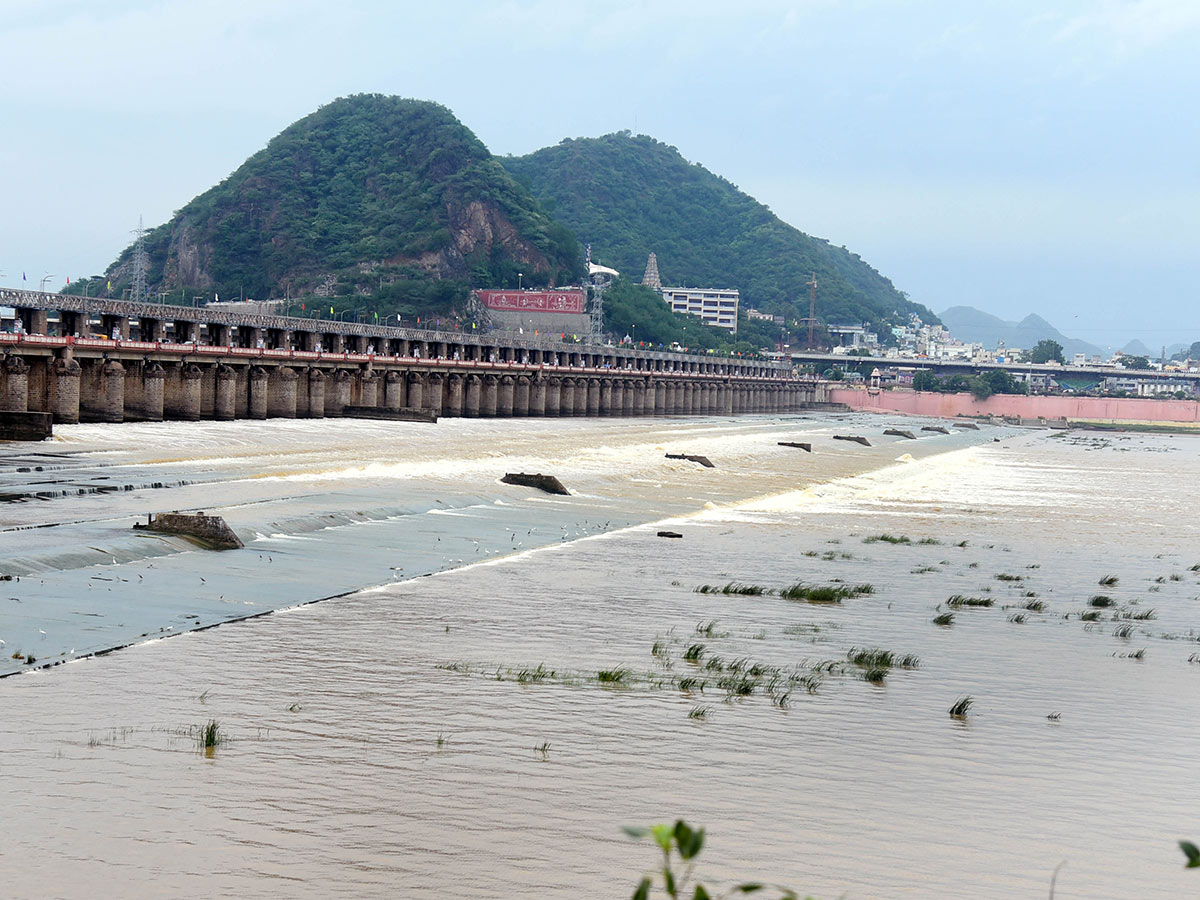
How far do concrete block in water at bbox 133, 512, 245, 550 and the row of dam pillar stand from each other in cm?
3702

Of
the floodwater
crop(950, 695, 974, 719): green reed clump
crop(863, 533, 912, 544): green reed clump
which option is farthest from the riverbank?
crop(950, 695, 974, 719): green reed clump

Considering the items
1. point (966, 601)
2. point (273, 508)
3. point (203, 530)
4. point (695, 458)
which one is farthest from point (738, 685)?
point (695, 458)

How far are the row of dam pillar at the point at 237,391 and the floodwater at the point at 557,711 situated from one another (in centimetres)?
3010

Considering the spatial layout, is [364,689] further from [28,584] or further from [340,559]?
[340,559]

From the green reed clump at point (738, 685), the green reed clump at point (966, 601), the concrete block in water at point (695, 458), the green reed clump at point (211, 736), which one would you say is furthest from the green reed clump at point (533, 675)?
the concrete block in water at point (695, 458)

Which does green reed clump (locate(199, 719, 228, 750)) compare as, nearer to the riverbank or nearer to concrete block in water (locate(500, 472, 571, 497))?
the riverbank

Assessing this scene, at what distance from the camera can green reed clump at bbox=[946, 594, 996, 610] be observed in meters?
25.7

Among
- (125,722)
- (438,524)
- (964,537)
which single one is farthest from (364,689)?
(964,537)

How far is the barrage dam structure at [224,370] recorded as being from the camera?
64812 mm

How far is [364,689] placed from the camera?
1586 cm

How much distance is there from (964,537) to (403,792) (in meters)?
30.9

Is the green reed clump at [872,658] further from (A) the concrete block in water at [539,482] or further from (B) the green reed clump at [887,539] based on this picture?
(A) the concrete block in water at [539,482]

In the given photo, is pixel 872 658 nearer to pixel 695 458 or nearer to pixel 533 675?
pixel 533 675

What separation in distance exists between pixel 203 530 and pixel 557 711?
13.4 meters
